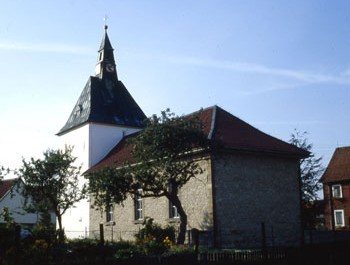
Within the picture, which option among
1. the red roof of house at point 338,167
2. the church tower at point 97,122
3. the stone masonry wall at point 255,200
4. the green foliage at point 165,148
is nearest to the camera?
the green foliage at point 165,148

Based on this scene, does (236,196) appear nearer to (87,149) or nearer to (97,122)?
(87,149)

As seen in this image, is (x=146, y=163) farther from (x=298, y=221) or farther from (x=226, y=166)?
(x=298, y=221)

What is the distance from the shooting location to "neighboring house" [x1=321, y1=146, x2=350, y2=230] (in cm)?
4662

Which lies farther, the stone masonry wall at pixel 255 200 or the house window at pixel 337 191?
the house window at pixel 337 191

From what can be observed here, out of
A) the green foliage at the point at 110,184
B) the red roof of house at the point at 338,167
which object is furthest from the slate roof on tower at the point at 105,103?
the red roof of house at the point at 338,167

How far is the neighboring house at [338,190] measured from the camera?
46.6 meters

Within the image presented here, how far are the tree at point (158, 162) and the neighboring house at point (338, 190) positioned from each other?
26.1 m

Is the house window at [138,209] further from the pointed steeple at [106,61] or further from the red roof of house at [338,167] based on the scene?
the red roof of house at [338,167]

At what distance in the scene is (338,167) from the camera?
161 ft

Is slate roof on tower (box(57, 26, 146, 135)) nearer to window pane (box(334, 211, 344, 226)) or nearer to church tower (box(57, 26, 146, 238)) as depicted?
church tower (box(57, 26, 146, 238))

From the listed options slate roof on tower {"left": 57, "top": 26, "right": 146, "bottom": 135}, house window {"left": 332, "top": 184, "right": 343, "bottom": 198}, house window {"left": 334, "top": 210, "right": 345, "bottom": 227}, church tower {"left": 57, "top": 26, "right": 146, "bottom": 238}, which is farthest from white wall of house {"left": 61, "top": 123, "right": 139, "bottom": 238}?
house window {"left": 334, "top": 210, "right": 345, "bottom": 227}

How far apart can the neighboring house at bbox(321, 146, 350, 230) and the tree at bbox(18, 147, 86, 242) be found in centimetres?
2462

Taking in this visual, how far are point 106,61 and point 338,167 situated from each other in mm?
25828

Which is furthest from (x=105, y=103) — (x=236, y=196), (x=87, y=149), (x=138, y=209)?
(x=236, y=196)
